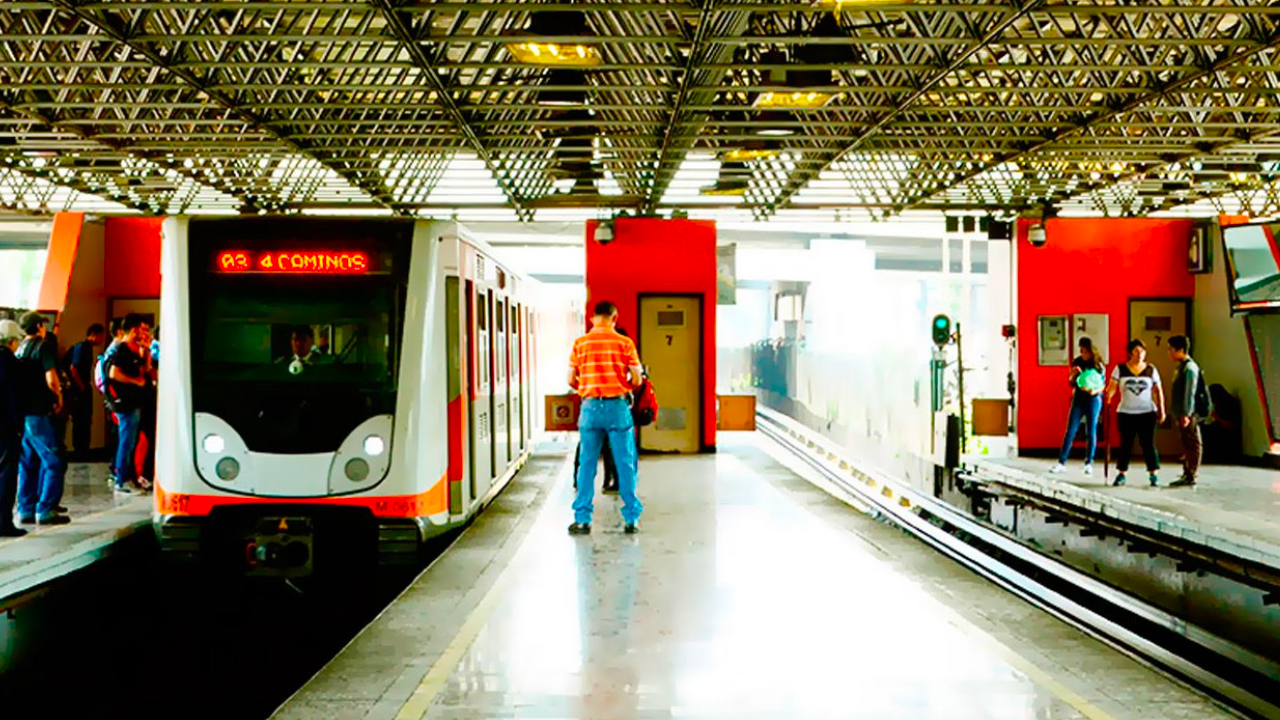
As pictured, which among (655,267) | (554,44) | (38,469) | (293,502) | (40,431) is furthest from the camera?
(655,267)

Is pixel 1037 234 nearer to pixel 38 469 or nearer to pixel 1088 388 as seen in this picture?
pixel 1088 388

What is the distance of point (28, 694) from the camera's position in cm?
820

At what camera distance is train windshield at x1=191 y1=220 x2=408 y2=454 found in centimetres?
905

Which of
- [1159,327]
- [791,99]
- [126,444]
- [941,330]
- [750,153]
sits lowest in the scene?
[126,444]

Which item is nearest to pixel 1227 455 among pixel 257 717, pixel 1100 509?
pixel 1100 509

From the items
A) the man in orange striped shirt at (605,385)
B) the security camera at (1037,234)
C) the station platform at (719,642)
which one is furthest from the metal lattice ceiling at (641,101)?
the station platform at (719,642)

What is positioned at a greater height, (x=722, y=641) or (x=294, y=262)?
(x=294, y=262)

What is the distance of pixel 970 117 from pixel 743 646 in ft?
42.0

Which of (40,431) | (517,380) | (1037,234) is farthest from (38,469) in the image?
(1037,234)

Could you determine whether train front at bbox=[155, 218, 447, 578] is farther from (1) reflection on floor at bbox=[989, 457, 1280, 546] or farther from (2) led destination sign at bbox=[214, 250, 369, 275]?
(1) reflection on floor at bbox=[989, 457, 1280, 546]

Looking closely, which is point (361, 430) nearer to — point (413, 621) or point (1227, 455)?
point (413, 621)

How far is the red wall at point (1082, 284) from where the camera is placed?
65.0 ft

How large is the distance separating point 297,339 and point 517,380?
6856 mm

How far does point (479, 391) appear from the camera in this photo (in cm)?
1112
